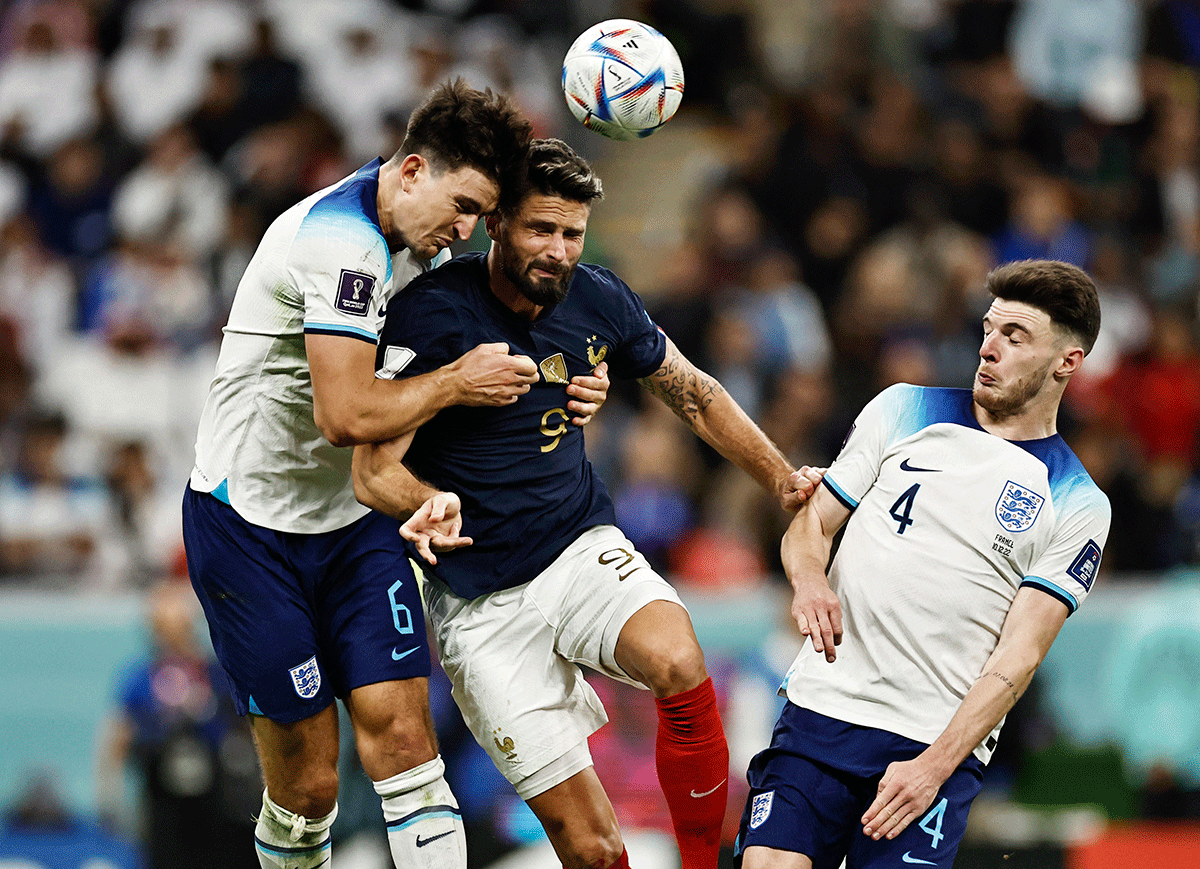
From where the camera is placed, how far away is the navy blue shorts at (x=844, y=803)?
4887 millimetres

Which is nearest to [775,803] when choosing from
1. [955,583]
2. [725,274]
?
[955,583]

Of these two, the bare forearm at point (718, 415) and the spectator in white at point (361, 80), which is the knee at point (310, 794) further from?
the spectator in white at point (361, 80)

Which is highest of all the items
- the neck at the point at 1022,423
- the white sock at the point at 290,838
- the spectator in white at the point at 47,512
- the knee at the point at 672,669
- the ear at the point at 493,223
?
the ear at the point at 493,223

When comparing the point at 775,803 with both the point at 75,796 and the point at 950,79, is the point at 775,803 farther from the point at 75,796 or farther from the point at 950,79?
the point at 950,79

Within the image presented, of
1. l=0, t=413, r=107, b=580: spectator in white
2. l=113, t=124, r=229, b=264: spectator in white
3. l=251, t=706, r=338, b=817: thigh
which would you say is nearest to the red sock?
l=251, t=706, r=338, b=817: thigh

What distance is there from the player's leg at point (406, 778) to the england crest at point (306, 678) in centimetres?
20

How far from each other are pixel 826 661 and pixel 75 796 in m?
6.58

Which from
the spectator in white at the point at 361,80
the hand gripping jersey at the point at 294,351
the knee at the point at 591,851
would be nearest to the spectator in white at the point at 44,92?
the spectator in white at the point at 361,80

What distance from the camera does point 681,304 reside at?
1160 cm

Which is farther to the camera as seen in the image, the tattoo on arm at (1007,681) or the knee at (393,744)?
the knee at (393,744)

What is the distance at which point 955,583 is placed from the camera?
16.4 ft

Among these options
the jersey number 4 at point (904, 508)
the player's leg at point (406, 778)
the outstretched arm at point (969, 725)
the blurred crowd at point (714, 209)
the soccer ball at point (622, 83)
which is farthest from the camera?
the blurred crowd at point (714, 209)

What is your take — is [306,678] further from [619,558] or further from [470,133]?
[470,133]

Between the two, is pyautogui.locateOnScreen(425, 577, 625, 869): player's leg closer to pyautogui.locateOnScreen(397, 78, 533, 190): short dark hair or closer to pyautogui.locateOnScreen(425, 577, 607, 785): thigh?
pyautogui.locateOnScreen(425, 577, 607, 785): thigh
